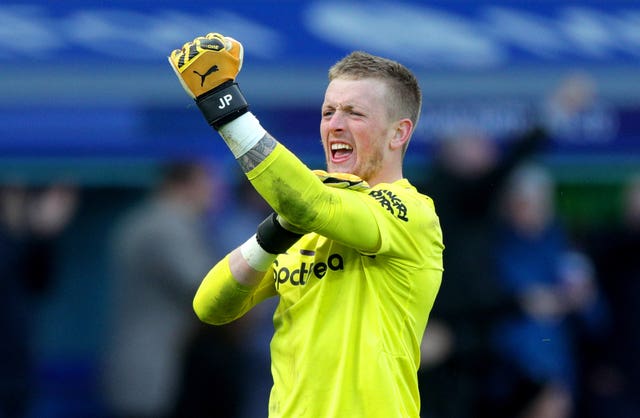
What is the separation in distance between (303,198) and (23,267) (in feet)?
15.7

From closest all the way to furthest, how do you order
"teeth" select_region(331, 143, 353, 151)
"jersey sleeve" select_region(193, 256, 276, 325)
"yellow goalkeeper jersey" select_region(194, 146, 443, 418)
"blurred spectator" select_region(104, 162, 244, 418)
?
"yellow goalkeeper jersey" select_region(194, 146, 443, 418)
"teeth" select_region(331, 143, 353, 151)
"jersey sleeve" select_region(193, 256, 276, 325)
"blurred spectator" select_region(104, 162, 244, 418)

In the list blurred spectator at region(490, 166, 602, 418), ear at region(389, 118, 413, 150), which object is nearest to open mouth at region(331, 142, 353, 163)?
ear at region(389, 118, 413, 150)

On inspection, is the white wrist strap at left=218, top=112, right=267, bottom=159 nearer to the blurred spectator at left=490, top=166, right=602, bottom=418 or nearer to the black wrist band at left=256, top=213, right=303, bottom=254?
the black wrist band at left=256, top=213, right=303, bottom=254

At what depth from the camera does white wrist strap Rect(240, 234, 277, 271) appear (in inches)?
154

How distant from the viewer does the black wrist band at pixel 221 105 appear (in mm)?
3594

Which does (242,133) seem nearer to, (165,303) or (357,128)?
(357,128)

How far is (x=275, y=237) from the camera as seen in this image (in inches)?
150

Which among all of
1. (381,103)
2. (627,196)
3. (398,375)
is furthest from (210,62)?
(627,196)

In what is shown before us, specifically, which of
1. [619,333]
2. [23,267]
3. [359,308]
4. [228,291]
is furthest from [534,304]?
[359,308]

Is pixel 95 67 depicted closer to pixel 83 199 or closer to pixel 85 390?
pixel 83 199

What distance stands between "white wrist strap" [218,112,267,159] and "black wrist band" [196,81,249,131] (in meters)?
0.02

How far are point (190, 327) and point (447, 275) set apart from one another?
5.80ft

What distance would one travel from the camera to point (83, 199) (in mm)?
9703

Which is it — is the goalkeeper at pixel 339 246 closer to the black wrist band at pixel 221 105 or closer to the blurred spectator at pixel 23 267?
the black wrist band at pixel 221 105
